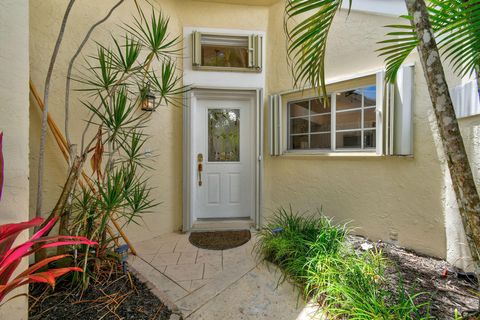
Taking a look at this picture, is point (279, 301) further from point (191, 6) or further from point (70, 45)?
point (191, 6)

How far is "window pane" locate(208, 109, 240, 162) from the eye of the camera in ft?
10.7

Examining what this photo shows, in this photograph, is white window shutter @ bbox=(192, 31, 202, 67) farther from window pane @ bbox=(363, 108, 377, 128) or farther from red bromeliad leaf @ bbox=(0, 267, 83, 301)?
red bromeliad leaf @ bbox=(0, 267, 83, 301)

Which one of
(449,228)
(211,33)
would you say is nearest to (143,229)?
(211,33)

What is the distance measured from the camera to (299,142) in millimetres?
3188

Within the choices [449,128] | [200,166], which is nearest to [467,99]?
[449,128]

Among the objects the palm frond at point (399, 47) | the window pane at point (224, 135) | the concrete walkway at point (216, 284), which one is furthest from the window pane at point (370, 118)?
the concrete walkway at point (216, 284)

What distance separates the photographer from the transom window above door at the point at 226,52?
3008 mm

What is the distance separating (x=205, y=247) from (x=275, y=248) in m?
0.90

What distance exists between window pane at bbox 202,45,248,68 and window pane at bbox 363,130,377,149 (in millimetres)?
1869

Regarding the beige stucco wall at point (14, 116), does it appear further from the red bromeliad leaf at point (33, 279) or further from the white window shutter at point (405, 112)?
the white window shutter at point (405, 112)

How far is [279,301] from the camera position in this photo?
159cm

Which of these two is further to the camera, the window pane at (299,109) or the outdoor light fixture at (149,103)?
the window pane at (299,109)

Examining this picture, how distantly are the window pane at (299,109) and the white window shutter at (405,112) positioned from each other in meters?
1.12

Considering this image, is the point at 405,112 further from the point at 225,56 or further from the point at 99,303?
the point at 99,303
